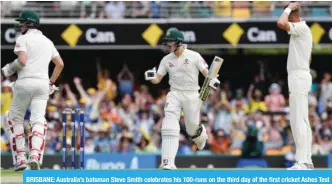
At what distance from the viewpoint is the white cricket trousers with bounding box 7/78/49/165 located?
1290 centimetres

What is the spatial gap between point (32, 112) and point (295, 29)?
11.2 ft

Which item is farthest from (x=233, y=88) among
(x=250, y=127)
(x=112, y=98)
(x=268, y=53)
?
(x=250, y=127)

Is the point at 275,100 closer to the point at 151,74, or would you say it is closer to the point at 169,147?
the point at 151,74

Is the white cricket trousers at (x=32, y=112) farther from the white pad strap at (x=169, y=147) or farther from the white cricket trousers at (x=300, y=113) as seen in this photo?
→ the white cricket trousers at (x=300, y=113)

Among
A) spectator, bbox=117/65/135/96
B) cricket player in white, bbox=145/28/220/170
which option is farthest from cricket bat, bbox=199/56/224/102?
spectator, bbox=117/65/135/96

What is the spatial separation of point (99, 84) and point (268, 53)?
4.41 m

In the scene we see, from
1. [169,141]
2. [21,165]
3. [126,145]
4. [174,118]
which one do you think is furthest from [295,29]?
[126,145]

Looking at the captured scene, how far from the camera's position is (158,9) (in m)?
23.9

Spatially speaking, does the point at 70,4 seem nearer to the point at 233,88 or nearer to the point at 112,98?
the point at 112,98

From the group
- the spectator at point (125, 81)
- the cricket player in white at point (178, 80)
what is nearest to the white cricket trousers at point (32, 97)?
the cricket player in white at point (178, 80)

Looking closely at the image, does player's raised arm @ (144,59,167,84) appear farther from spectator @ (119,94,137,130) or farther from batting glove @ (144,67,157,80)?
spectator @ (119,94,137,130)
